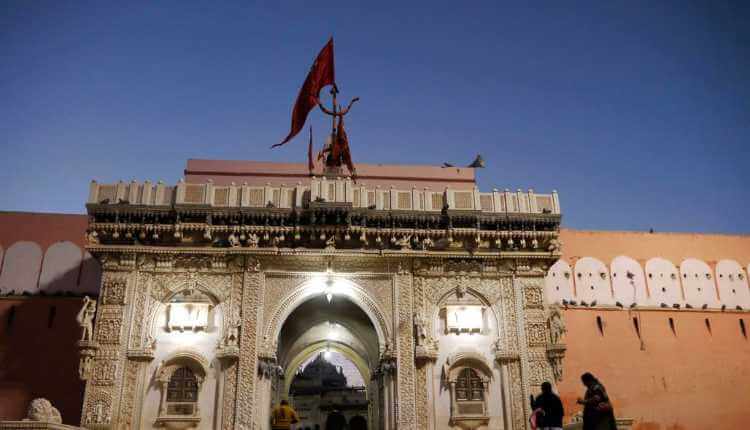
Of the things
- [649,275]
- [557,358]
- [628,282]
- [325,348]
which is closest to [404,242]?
[557,358]

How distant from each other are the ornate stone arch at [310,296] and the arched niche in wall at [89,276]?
6.45m

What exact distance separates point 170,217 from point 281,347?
5429 millimetres

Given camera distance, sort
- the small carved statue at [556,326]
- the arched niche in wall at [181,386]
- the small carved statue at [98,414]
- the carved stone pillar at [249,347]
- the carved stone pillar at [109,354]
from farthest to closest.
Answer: the small carved statue at [556,326], the arched niche in wall at [181,386], the carved stone pillar at [249,347], the carved stone pillar at [109,354], the small carved statue at [98,414]

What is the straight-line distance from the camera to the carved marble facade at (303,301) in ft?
53.8

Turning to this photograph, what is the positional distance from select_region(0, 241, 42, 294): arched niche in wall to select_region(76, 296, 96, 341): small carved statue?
435 cm

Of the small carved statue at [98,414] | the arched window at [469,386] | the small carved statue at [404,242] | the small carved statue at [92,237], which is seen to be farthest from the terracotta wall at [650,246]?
the small carved statue at [98,414]

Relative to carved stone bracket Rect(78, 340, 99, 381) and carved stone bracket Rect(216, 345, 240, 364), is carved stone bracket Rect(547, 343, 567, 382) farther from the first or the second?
carved stone bracket Rect(78, 340, 99, 381)

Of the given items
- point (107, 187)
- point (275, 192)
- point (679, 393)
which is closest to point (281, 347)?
point (275, 192)

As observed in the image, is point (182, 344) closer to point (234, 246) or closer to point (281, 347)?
point (234, 246)

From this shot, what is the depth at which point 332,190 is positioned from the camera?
17.8 metres

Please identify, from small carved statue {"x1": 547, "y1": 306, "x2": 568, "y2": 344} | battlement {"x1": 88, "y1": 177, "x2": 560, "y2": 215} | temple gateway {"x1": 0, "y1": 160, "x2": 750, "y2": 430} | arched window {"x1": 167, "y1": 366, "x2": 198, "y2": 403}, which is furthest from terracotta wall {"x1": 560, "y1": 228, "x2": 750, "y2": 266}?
arched window {"x1": 167, "y1": 366, "x2": 198, "y2": 403}

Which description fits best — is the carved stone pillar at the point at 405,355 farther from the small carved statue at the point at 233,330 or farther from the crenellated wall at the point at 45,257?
the crenellated wall at the point at 45,257

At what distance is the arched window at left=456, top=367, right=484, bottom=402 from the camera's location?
669 inches

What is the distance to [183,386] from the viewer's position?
54.5ft
